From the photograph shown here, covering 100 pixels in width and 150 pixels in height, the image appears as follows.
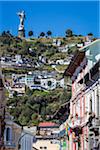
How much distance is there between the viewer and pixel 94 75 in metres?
25.0

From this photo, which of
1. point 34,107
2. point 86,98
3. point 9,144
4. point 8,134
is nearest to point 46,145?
point 8,134

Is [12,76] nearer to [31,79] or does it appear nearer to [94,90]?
[31,79]

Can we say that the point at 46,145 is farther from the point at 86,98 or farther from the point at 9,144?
the point at 86,98

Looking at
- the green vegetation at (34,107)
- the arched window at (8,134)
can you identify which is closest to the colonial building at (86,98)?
the arched window at (8,134)

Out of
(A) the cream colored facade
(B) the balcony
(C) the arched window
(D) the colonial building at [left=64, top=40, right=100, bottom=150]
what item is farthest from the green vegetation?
(D) the colonial building at [left=64, top=40, right=100, bottom=150]

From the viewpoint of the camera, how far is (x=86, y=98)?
27984 millimetres

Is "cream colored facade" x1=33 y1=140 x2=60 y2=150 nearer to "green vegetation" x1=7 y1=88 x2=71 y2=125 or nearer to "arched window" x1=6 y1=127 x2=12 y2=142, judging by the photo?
"arched window" x1=6 y1=127 x2=12 y2=142

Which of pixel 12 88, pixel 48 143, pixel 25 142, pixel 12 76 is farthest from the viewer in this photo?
pixel 12 76

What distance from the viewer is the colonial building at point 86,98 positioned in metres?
24.4

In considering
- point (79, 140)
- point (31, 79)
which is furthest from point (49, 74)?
point (79, 140)

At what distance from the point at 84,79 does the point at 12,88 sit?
135 metres

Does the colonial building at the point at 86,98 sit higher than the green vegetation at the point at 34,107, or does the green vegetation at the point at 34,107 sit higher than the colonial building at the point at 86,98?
the green vegetation at the point at 34,107

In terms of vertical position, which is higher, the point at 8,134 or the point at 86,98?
the point at 86,98

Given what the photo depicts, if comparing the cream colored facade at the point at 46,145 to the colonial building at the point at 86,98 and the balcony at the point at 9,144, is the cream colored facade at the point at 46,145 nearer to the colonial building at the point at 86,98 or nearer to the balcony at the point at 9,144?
the balcony at the point at 9,144
